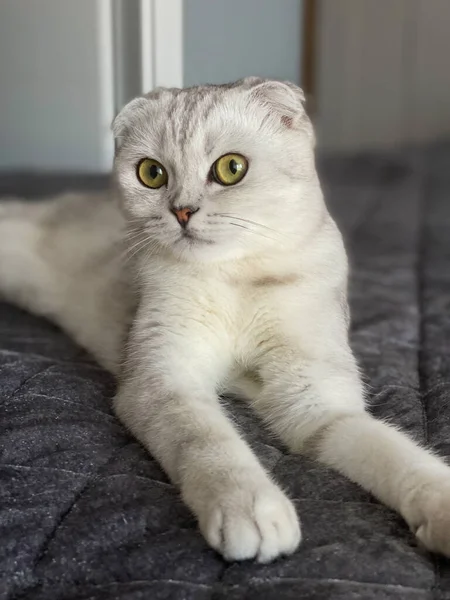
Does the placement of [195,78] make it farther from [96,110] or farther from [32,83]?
[32,83]

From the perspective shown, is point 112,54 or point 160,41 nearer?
point 160,41

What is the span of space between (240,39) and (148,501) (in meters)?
2.95

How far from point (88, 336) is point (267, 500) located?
70cm

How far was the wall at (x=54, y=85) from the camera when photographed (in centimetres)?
283

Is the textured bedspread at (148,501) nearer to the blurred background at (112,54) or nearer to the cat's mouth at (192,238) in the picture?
the cat's mouth at (192,238)

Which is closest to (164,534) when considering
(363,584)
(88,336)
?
(363,584)

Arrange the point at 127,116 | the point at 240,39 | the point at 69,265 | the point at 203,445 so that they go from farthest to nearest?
the point at 240,39 → the point at 69,265 → the point at 127,116 → the point at 203,445

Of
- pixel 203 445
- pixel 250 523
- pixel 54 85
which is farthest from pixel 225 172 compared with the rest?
pixel 54 85

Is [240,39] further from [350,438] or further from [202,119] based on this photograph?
[350,438]

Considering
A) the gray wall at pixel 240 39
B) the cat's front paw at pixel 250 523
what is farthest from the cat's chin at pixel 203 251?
the gray wall at pixel 240 39

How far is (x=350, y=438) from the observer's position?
36.0 inches

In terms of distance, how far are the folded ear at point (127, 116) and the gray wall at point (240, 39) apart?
1.50m

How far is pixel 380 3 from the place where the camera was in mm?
4262

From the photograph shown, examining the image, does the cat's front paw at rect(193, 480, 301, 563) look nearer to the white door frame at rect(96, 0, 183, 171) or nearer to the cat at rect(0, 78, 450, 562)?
the cat at rect(0, 78, 450, 562)
